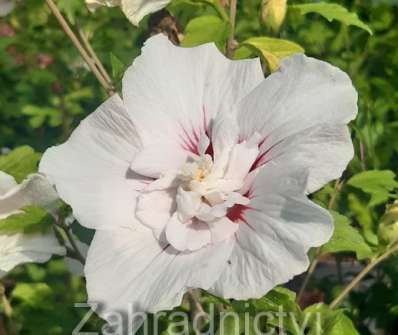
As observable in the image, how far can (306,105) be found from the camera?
1.07 meters

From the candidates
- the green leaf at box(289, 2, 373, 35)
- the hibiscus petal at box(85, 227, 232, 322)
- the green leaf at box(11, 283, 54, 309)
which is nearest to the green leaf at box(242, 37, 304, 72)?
the green leaf at box(289, 2, 373, 35)

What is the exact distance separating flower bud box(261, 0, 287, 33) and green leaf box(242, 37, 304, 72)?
0.10m

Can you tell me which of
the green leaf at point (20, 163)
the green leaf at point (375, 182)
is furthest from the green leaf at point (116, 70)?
the green leaf at point (375, 182)

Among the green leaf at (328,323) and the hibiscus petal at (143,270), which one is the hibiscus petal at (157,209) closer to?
the hibiscus petal at (143,270)

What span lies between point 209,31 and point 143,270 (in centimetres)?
49

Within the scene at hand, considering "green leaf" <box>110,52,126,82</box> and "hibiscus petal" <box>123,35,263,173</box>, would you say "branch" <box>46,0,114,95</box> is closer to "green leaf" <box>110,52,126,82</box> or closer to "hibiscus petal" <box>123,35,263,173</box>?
"green leaf" <box>110,52,126,82</box>

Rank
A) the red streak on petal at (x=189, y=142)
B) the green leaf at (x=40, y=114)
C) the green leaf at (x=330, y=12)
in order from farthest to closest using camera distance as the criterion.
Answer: the green leaf at (x=40, y=114) < the green leaf at (x=330, y=12) < the red streak on petal at (x=189, y=142)

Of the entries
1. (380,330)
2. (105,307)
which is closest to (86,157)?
(105,307)

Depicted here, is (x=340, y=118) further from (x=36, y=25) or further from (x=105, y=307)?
(x=36, y=25)

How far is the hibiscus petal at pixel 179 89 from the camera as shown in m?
1.14

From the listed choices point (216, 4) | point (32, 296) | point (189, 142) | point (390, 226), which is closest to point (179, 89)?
Result: point (189, 142)

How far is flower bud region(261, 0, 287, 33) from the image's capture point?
4.51 ft

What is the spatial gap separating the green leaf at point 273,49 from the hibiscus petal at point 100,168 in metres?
0.28

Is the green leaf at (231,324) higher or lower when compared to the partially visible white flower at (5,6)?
lower
